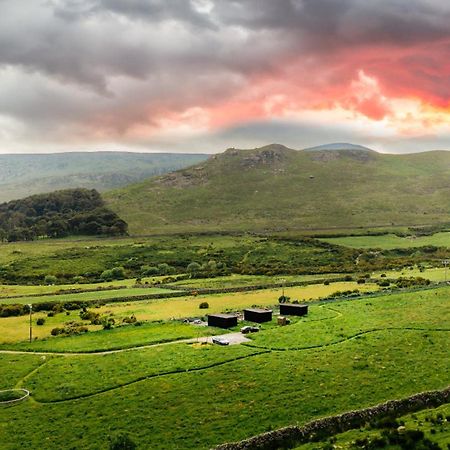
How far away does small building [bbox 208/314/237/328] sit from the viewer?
67.5 meters

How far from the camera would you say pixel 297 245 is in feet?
603

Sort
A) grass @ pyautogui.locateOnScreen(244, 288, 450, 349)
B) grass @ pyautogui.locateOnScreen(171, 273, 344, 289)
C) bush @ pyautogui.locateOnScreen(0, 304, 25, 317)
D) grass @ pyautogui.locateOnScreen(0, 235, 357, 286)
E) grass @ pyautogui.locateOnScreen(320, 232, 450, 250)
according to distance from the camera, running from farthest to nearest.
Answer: grass @ pyautogui.locateOnScreen(320, 232, 450, 250) → grass @ pyautogui.locateOnScreen(0, 235, 357, 286) → grass @ pyautogui.locateOnScreen(171, 273, 344, 289) → bush @ pyautogui.locateOnScreen(0, 304, 25, 317) → grass @ pyautogui.locateOnScreen(244, 288, 450, 349)

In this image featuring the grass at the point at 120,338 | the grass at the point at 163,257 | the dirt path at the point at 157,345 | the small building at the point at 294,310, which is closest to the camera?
the dirt path at the point at 157,345

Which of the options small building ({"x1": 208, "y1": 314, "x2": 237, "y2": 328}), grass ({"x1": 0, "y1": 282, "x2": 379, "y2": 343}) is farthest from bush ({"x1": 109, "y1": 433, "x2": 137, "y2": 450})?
grass ({"x1": 0, "y1": 282, "x2": 379, "y2": 343})

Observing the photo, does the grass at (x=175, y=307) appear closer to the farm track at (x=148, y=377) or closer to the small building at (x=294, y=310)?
the small building at (x=294, y=310)

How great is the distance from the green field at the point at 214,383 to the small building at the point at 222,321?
6263mm

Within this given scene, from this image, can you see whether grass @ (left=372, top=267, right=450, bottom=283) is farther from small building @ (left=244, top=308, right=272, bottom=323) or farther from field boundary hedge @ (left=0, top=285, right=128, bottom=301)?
field boundary hedge @ (left=0, top=285, right=128, bottom=301)

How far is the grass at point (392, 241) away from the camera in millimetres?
180712

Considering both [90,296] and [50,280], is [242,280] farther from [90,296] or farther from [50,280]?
[50,280]

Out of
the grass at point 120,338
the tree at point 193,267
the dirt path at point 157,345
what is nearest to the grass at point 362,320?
the dirt path at point 157,345

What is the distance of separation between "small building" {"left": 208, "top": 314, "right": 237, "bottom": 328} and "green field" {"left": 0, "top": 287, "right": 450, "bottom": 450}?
6263 mm

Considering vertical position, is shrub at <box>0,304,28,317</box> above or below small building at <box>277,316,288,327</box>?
below

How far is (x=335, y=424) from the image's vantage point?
3981 cm

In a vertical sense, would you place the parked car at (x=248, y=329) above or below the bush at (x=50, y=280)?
above
